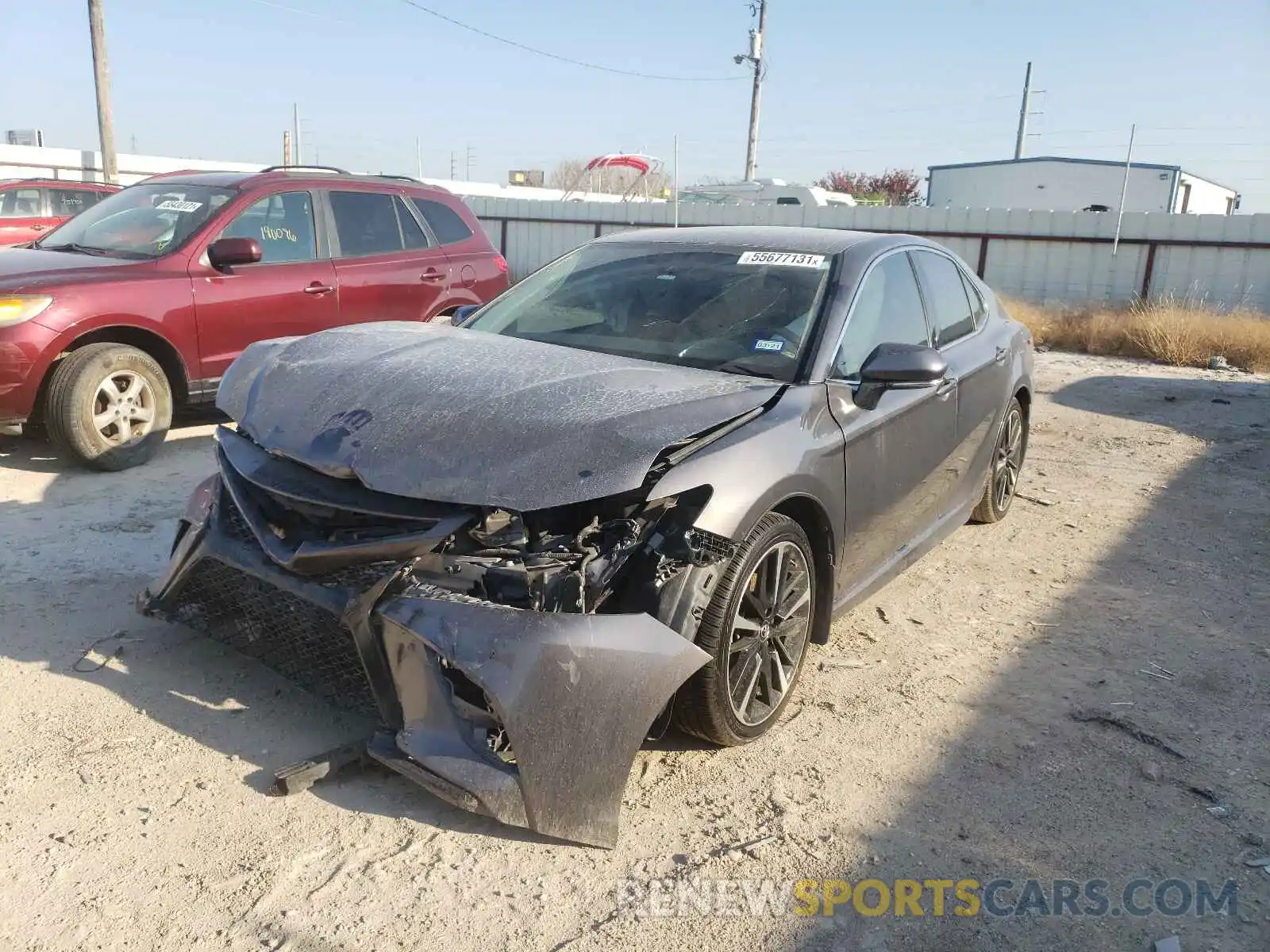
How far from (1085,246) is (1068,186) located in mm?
19065

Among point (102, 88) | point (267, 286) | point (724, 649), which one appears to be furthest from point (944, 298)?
point (102, 88)

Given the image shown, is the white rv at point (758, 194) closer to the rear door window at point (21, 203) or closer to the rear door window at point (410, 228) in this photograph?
the rear door window at point (21, 203)

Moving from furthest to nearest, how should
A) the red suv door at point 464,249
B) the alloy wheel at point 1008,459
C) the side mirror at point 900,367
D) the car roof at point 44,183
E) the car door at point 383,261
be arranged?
the car roof at point 44,183 → the red suv door at point 464,249 → the car door at point 383,261 → the alloy wheel at point 1008,459 → the side mirror at point 900,367

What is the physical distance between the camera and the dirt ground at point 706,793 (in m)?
2.50

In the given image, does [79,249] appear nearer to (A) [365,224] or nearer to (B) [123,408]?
(B) [123,408]

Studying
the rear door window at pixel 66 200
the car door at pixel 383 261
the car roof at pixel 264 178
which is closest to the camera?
the car roof at pixel 264 178

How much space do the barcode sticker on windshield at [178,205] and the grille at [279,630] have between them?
423 centimetres

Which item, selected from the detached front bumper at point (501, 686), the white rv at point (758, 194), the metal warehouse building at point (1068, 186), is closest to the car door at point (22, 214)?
the detached front bumper at point (501, 686)

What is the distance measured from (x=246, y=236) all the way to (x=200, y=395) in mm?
1123

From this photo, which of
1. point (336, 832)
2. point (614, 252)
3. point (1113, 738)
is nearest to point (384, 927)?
point (336, 832)

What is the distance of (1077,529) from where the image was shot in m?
5.94

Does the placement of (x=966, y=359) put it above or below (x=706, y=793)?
above

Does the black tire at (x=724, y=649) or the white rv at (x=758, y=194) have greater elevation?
the white rv at (x=758, y=194)

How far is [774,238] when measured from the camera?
4.45 metres
